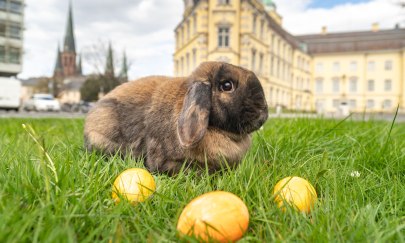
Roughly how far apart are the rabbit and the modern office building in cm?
4249

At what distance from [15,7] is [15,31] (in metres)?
3.07

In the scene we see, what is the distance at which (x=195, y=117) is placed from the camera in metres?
1.98

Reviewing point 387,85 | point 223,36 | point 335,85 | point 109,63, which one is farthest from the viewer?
point 335,85

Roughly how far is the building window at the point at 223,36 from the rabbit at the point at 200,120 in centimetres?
3496

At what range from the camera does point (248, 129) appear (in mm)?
2199

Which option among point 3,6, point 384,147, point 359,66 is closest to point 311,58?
point 359,66

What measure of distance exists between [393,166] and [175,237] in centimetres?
166

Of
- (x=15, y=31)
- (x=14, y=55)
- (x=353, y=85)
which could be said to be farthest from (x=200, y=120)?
(x=353, y=85)

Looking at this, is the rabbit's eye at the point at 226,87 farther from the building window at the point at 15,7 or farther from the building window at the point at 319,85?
the building window at the point at 319,85

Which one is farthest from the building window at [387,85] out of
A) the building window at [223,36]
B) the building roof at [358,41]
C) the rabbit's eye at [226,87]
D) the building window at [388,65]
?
the rabbit's eye at [226,87]

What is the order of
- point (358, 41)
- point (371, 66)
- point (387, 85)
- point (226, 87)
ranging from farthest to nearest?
point (358, 41), point (371, 66), point (387, 85), point (226, 87)

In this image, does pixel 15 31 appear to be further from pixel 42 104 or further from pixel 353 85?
pixel 353 85

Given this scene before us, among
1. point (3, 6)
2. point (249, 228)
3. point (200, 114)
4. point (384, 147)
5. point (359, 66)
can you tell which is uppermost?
point (3, 6)

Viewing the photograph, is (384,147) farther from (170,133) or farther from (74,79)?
(74,79)
